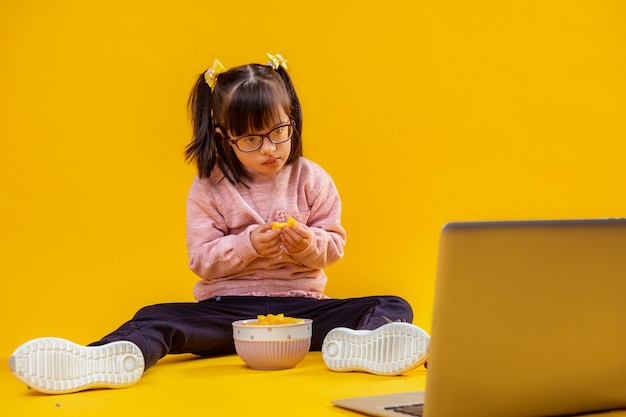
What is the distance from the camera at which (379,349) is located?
1467 mm

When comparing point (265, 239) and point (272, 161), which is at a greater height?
point (272, 161)

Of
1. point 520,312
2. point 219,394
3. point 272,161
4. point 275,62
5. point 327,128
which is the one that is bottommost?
point 219,394

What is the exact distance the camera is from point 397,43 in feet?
7.80

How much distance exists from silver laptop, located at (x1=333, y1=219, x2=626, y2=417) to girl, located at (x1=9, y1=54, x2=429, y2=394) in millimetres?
647

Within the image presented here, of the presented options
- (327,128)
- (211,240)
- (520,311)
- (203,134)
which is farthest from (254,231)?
(520,311)

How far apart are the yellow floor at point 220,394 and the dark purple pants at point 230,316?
8cm

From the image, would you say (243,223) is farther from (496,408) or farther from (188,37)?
(496,408)

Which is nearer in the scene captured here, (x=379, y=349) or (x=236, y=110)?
(x=379, y=349)

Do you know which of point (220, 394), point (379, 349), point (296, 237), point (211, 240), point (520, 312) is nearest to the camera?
point (520, 312)

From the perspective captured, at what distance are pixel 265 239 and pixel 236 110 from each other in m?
0.26

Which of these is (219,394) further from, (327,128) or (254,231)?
(327,128)

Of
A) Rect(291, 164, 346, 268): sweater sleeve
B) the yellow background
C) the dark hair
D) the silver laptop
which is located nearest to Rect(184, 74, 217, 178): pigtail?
the dark hair

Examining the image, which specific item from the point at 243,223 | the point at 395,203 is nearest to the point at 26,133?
the point at 243,223

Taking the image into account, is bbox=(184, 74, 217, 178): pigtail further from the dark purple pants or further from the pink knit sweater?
the dark purple pants
